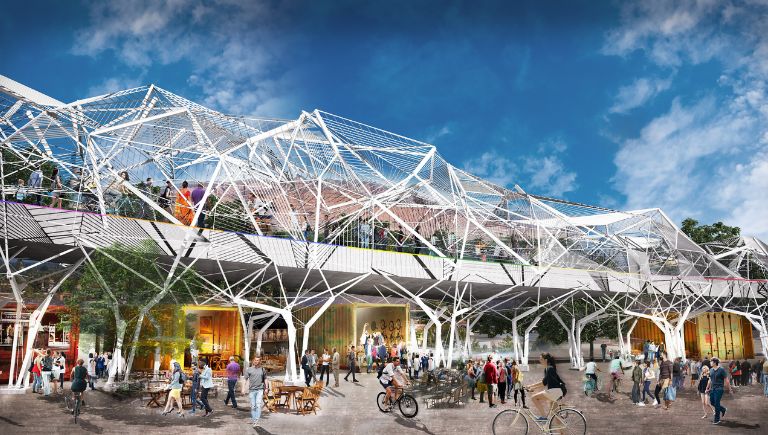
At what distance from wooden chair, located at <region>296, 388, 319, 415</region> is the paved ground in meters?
0.34

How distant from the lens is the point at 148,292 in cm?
2405

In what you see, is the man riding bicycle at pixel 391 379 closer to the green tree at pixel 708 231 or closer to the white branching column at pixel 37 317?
the white branching column at pixel 37 317

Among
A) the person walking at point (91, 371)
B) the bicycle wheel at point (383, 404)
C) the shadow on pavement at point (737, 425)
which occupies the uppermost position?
the person walking at point (91, 371)

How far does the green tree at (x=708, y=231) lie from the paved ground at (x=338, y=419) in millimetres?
51920

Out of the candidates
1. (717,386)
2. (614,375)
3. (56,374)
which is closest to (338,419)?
(717,386)

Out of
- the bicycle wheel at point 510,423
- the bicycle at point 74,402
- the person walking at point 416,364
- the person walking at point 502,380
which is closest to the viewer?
the bicycle wheel at point 510,423

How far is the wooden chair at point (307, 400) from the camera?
20.1 meters

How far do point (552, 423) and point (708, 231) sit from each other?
64834 mm

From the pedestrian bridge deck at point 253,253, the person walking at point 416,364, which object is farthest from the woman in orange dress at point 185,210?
the person walking at point 416,364

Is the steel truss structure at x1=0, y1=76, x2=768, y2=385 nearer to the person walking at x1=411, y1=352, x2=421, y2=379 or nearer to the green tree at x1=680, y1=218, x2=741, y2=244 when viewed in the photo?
the person walking at x1=411, y1=352, x2=421, y2=379

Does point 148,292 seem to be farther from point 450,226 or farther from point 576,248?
point 576,248

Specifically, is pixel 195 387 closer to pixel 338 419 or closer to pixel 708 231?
pixel 338 419

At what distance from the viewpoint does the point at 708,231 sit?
2825 inches

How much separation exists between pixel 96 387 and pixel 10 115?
11422 millimetres
